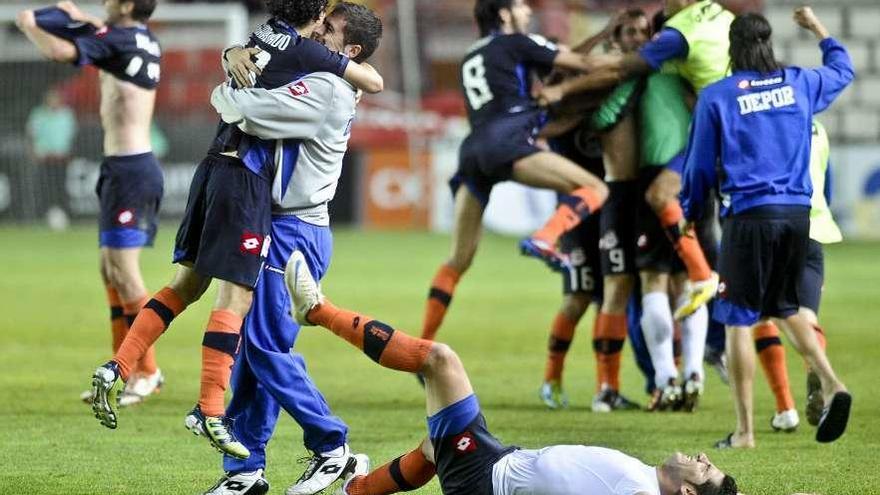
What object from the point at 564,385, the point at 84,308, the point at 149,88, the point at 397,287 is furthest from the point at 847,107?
the point at 149,88

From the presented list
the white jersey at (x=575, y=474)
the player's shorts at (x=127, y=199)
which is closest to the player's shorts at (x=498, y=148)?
the player's shorts at (x=127, y=199)

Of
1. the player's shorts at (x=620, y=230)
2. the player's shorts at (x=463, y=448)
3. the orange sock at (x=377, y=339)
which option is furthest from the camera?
the player's shorts at (x=620, y=230)

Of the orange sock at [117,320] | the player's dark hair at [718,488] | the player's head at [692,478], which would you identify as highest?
the player's head at [692,478]

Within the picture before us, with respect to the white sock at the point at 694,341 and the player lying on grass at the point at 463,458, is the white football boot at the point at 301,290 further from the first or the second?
the white sock at the point at 694,341

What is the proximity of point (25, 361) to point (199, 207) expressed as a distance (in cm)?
510

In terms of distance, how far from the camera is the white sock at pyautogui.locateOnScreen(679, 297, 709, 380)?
8.88 meters

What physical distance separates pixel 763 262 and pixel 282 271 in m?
2.44

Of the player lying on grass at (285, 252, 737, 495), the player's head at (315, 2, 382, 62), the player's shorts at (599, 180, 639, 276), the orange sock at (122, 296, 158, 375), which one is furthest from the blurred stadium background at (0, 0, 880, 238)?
the player lying on grass at (285, 252, 737, 495)

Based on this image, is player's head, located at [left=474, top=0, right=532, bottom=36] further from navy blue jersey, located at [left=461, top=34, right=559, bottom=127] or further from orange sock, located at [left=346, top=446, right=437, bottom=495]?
orange sock, located at [left=346, top=446, right=437, bottom=495]

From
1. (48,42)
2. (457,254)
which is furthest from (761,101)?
(48,42)

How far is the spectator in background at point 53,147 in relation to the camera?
25062 millimetres

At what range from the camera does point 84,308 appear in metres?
14.7

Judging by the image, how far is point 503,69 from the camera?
370 inches

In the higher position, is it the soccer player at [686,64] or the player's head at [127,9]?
the player's head at [127,9]
